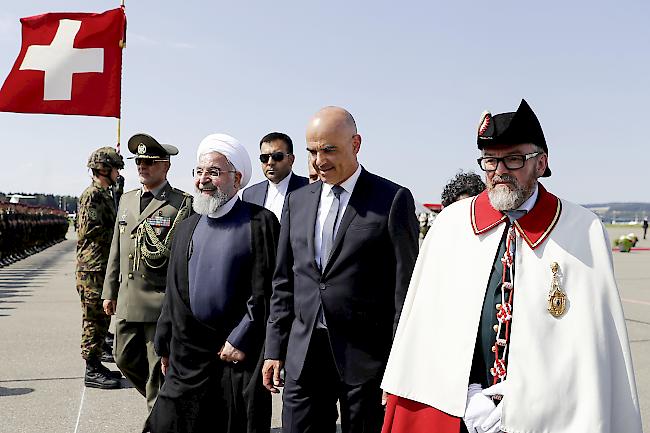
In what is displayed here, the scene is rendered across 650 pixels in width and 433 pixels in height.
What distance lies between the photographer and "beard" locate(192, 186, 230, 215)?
392 cm

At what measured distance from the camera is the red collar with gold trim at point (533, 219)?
2.55 m

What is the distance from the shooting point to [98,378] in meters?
6.35

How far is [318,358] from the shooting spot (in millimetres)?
3285

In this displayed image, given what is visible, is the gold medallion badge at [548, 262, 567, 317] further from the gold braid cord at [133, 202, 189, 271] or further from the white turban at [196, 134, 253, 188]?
the gold braid cord at [133, 202, 189, 271]

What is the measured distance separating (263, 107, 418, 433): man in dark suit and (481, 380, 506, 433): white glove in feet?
2.30

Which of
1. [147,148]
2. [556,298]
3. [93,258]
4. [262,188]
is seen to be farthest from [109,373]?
[556,298]

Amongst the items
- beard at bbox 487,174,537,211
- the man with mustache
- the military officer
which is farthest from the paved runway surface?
beard at bbox 487,174,537,211

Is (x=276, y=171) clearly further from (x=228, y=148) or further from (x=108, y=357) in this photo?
(x=108, y=357)

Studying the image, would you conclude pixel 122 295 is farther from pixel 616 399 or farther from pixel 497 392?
pixel 616 399

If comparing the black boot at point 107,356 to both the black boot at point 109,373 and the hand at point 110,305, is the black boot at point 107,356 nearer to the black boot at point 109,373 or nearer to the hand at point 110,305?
the black boot at point 109,373

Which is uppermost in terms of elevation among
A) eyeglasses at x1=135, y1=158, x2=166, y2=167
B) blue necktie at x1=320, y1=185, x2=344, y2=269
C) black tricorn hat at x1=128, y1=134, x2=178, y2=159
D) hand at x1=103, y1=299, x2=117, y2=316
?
black tricorn hat at x1=128, y1=134, x2=178, y2=159

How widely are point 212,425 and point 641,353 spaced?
6.08m

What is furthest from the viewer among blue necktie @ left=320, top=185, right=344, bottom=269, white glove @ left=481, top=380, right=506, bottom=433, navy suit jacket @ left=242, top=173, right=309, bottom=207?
navy suit jacket @ left=242, top=173, right=309, bottom=207

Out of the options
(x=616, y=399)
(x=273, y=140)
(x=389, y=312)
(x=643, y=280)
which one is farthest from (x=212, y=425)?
(x=643, y=280)
